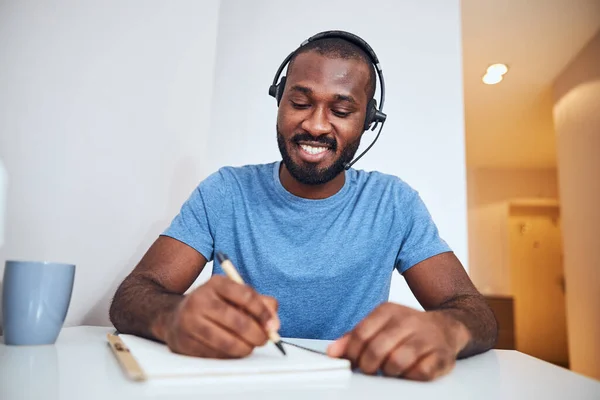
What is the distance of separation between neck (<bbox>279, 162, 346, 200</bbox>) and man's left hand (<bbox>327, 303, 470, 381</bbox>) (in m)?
0.58

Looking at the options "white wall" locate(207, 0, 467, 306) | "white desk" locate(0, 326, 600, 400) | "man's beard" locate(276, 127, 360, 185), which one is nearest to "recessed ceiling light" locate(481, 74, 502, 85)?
"white wall" locate(207, 0, 467, 306)

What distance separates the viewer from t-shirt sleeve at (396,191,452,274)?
1.01 meters

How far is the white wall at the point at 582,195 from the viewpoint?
9.00ft

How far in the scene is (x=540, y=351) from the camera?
225 inches

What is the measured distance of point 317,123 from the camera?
1.03 m

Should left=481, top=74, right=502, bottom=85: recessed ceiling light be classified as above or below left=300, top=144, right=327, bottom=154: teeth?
above

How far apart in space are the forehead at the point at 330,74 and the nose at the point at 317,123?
5 cm

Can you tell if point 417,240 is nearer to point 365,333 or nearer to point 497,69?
point 365,333

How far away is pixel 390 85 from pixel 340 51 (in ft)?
1.70

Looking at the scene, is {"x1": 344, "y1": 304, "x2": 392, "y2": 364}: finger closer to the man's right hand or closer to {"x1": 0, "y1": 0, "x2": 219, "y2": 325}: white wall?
the man's right hand

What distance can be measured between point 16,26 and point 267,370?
0.90 meters

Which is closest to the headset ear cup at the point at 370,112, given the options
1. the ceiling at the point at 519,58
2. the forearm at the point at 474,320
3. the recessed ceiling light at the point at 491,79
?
the forearm at the point at 474,320

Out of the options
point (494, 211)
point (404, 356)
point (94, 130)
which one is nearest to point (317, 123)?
point (94, 130)

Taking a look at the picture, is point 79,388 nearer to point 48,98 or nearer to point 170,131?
point 48,98
